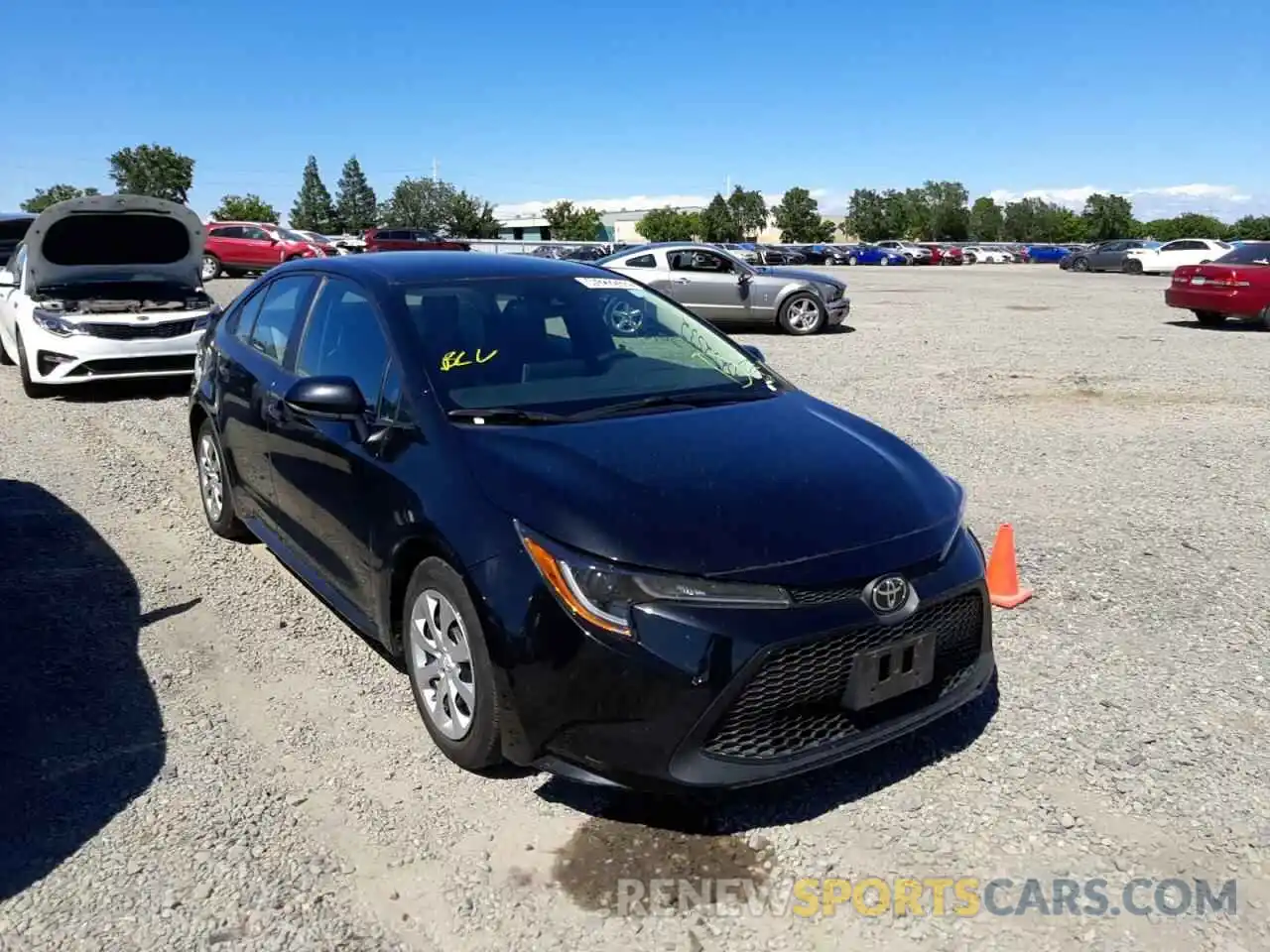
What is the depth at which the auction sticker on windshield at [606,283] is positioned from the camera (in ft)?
14.6

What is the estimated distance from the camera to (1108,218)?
10919 cm

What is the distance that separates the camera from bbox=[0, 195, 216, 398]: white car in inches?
372

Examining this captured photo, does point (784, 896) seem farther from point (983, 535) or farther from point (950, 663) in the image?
point (983, 535)

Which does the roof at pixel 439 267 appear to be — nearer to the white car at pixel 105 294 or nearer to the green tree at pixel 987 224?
the white car at pixel 105 294

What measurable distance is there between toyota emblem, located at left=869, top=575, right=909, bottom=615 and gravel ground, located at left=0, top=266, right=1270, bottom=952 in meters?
0.68

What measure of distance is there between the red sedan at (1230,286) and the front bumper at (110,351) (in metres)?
15.2

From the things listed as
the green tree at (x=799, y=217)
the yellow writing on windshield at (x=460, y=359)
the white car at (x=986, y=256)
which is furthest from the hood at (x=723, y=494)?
the green tree at (x=799, y=217)

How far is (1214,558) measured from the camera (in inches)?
206

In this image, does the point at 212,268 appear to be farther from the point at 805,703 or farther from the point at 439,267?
the point at 805,703

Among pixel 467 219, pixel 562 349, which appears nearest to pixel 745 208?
pixel 467 219

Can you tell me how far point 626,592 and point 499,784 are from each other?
37.0 inches

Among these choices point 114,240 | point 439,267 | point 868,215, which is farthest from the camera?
point 868,215

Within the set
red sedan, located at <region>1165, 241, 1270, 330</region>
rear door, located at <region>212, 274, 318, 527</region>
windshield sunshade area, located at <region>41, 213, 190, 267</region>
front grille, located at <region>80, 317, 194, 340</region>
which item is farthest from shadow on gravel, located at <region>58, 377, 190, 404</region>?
red sedan, located at <region>1165, 241, 1270, 330</region>

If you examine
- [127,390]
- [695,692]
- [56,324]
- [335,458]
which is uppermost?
[335,458]
